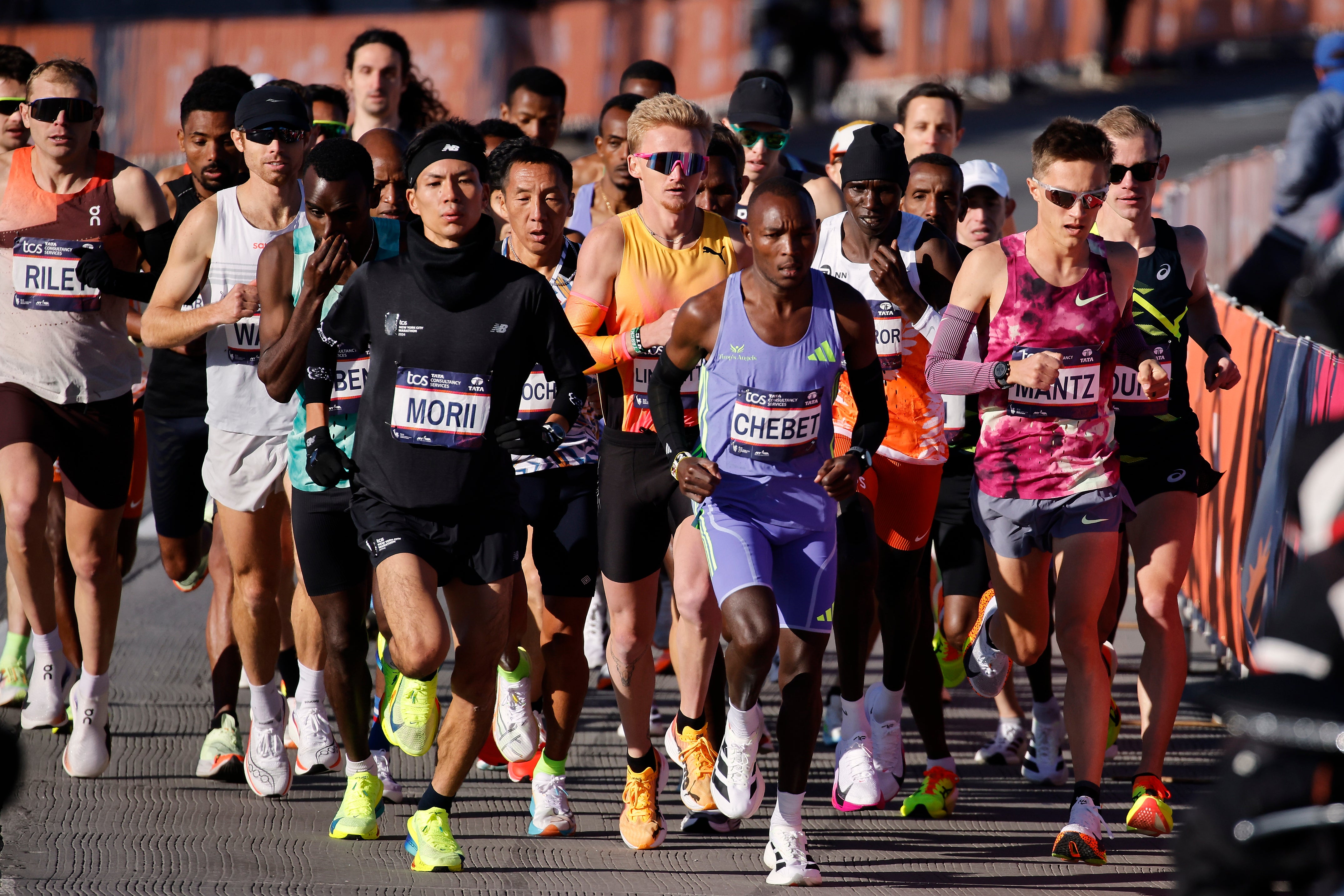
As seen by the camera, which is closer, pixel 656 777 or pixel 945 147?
pixel 656 777

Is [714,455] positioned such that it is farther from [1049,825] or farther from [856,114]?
[856,114]

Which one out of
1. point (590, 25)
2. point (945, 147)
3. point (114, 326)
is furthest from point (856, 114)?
point (114, 326)

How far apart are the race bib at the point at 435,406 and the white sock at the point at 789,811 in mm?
1582

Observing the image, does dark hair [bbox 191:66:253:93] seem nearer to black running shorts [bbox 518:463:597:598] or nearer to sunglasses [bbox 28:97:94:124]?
sunglasses [bbox 28:97:94:124]

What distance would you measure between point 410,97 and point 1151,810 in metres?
5.60

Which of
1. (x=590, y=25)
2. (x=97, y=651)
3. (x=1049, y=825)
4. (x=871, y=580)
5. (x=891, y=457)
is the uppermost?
(x=590, y=25)

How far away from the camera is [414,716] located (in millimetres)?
5988

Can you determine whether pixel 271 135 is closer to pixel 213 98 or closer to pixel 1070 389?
pixel 213 98

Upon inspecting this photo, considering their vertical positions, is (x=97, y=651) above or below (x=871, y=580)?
below

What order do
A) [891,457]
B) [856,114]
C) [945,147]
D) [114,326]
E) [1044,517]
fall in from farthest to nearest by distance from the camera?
[856,114] < [945,147] < [114,326] < [891,457] < [1044,517]

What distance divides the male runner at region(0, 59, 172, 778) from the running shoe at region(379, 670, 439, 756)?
5.79 ft

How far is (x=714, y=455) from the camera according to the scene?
621 centimetres

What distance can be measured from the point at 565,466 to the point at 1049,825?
7.49ft

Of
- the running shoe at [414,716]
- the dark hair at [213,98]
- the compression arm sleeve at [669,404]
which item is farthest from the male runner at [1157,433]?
the dark hair at [213,98]
